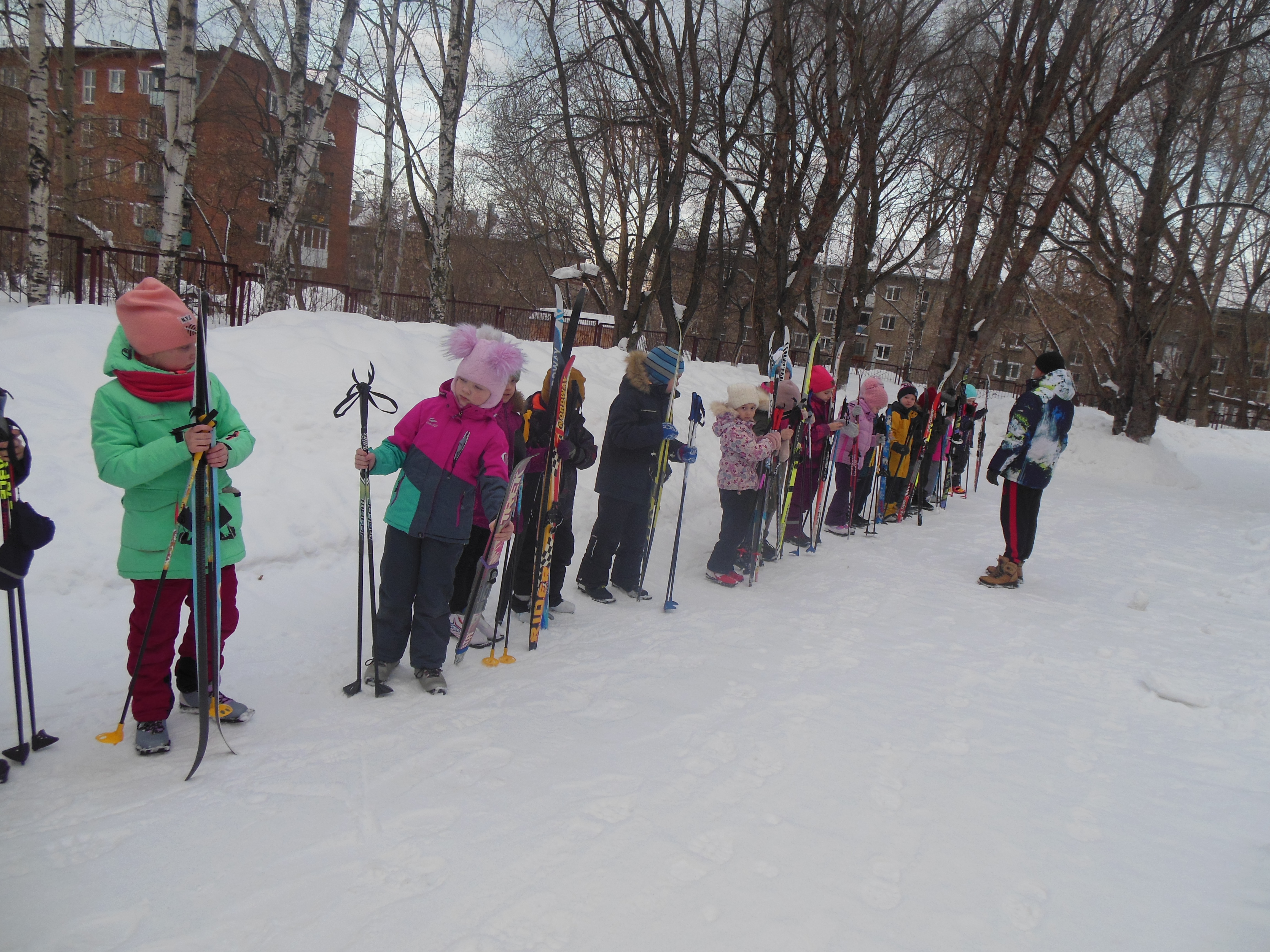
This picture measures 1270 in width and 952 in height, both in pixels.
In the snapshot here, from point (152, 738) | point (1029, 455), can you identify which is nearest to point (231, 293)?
point (152, 738)

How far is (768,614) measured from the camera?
217 inches

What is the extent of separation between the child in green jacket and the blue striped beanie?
9.10 feet

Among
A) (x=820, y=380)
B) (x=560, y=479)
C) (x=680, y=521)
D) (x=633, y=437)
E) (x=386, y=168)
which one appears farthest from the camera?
(x=386, y=168)

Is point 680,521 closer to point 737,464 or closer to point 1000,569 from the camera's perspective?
point 737,464

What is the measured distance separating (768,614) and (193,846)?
3.91m

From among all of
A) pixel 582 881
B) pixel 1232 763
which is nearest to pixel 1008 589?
pixel 1232 763

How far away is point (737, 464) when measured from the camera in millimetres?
6070

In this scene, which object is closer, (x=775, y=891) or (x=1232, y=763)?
(x=775, y=891)

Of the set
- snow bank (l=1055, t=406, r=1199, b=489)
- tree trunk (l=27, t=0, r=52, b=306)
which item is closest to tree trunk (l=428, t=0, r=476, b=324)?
tree trunk (l=27, t=0, r=52, b=306)

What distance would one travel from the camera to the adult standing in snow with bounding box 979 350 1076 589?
21.3 feet

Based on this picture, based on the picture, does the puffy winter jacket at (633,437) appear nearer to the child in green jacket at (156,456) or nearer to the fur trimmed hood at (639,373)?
the fur trimmed hood at (639,373)

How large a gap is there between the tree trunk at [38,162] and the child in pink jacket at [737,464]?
9179 mm

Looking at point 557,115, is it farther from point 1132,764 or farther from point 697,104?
point 1132,764

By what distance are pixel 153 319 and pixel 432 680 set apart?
2.01m
